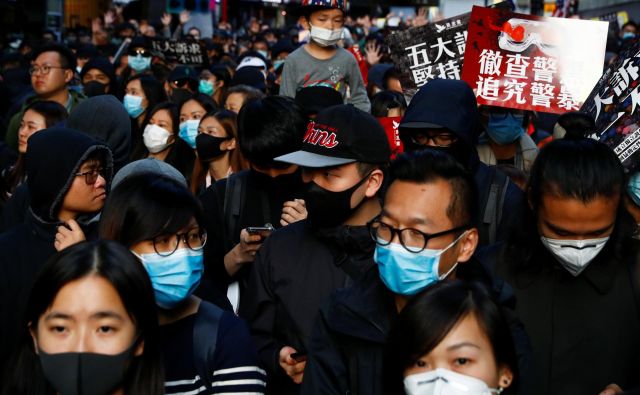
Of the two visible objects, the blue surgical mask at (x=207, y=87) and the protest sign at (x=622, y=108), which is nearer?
the protest sign at (x=622, y=108)

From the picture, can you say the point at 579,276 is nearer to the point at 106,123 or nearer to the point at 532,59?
the point at 532,59

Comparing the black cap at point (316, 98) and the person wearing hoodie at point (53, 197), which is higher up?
the black cap at point (316, 98)

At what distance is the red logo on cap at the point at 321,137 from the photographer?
4.10 m

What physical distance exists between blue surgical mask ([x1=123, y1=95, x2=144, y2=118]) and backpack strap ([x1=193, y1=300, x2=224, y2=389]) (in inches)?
217

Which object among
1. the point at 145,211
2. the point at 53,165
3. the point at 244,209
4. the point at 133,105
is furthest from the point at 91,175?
the point at 133,105

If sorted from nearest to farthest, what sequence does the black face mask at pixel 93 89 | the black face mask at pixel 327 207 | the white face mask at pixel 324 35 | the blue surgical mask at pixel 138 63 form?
the black face mask at pixel 327 207 < the white face mask at pixel 324 35 < the black face mask at pixel 93 89 < the blue surgical mask at pixel 138 63

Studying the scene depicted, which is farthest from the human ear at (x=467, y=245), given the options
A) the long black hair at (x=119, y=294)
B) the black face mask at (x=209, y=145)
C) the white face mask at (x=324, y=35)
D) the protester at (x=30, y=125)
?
the white face mask at (x=324, y=35)

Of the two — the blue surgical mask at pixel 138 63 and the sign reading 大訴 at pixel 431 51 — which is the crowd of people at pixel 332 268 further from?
the blue surgical mask at pixel 138 63

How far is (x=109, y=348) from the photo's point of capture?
2.92 m

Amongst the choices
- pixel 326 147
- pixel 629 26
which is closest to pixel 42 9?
pixel 629 26

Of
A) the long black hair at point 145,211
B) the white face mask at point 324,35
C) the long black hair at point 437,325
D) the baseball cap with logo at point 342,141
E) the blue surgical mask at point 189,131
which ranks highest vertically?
the white face mask at point 324,35

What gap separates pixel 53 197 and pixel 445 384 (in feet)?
7.42

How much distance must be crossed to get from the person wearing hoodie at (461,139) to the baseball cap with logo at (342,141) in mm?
437

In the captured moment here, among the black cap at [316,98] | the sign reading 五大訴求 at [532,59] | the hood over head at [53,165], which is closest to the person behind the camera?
the hood over head at [53,165]
